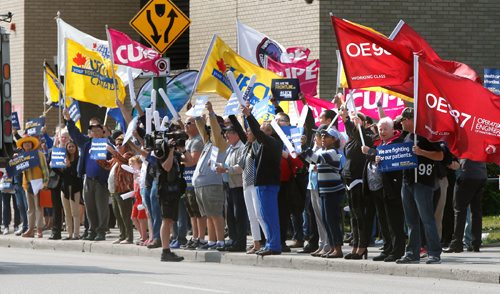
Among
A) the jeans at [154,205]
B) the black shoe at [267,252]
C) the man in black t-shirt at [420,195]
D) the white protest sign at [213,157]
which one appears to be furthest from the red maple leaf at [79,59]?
the man in black t-shirt at [420,195]

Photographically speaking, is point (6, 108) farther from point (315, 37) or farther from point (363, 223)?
point (315, 37)

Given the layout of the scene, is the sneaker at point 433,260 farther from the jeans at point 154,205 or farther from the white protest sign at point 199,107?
the jeans at point 154,205

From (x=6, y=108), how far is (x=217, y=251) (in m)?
4.28

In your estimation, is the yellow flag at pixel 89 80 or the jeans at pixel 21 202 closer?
the yellow flag at pixel 89 80

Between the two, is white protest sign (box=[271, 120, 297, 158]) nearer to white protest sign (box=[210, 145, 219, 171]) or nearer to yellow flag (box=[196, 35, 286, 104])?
white protest sign (box=[210, 145, 219, 171])

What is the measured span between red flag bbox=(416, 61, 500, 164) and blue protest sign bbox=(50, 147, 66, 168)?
354 inches

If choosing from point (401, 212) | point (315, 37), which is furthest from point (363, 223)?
point (315, 37)

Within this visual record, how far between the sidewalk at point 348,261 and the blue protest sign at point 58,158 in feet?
4.55

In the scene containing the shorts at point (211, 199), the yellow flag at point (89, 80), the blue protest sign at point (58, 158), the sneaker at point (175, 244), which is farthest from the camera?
the blue protest sign at point (58, 158)

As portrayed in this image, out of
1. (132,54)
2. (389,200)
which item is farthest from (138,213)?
(389,200)

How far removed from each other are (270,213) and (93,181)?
5.20 meters

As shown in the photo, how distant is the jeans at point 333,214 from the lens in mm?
18500

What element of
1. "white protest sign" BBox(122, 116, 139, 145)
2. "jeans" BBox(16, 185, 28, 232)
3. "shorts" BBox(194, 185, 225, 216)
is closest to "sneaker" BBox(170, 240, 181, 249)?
"shorts" BBox(194, 185, 225, 216)

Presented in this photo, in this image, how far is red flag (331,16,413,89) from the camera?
17578 mm
